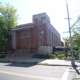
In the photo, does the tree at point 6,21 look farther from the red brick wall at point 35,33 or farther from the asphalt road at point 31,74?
the asphalt road at point 31,74

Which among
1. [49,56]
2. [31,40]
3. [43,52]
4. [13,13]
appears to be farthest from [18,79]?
[13,13]

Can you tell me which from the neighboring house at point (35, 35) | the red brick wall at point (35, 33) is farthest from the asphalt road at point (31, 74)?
the red brick wall at point (35, 33)

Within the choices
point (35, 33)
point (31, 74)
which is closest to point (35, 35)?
point (35, 33)

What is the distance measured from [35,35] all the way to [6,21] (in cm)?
849

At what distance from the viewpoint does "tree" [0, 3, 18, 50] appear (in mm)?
33594

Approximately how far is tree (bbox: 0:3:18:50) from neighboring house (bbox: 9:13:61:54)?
1973 millimetres

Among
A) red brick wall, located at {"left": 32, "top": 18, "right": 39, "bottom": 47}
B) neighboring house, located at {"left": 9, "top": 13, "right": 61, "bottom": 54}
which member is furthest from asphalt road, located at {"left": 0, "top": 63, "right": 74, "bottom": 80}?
red brick wall, located at {"left": 32, "top": 18, "right": 39, "bottom": 47}

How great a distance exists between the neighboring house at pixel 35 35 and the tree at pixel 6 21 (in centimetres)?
197

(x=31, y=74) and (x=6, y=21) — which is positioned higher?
(x=6, y=21)

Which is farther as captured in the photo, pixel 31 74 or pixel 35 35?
pixel 35 35

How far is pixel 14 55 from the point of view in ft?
106

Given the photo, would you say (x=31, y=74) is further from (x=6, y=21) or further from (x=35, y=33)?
(x=6, y=21)

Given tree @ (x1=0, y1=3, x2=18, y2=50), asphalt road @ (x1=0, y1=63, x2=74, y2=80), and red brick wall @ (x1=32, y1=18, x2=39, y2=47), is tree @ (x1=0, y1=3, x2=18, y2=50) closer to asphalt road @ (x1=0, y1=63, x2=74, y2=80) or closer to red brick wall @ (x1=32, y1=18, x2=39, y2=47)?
red brick wall @ (x1=32, y1=18, x2=39, y2=47)

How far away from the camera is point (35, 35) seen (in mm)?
33219
